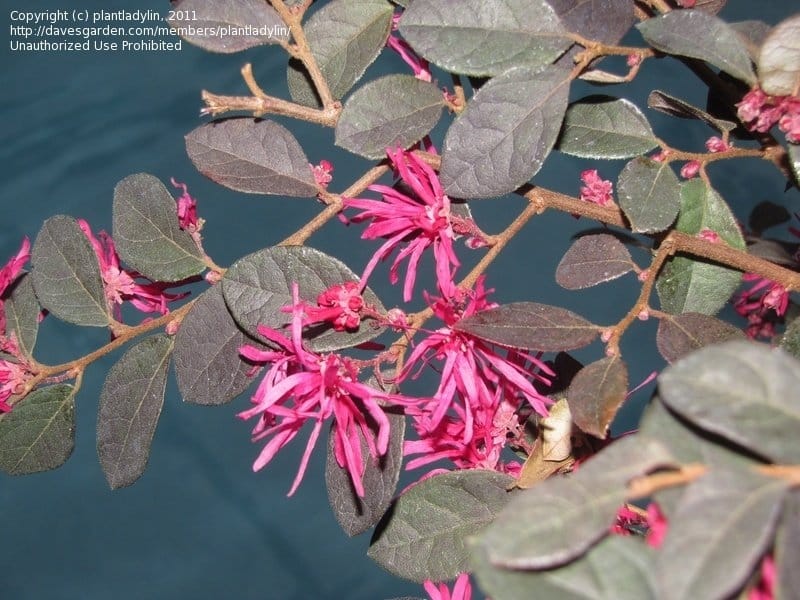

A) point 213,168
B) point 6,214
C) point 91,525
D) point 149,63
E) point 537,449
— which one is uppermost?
point 213,168

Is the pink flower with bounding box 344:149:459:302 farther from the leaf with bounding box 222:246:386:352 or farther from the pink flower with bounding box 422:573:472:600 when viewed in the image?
the pink flower with bounding box 422:573:472:600

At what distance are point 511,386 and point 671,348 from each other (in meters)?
0.08

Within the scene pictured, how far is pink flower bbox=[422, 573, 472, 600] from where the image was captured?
1.42 ft

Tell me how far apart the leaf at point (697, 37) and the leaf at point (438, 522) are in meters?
0.20

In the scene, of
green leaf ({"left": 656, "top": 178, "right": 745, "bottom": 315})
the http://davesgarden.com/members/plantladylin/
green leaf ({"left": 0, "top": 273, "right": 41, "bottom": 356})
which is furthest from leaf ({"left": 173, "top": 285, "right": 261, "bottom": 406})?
green leaf ({"left": 656, "top": 178, "right": 745, "bottom": 315})

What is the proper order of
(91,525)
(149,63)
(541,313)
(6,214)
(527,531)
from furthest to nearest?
(149,63) → (6,214) → (91,525) → (541,313) → (527,531)

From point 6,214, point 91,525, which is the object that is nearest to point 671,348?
point 91,525

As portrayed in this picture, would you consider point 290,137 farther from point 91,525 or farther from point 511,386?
point 91,525

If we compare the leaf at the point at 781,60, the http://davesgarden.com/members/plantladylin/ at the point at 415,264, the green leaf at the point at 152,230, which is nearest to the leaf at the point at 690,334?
the http://davesgarden.com/members/plantladylin/ at the point at 415,264

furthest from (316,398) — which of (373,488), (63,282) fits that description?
(63,282)

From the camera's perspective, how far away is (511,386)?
1.46ft

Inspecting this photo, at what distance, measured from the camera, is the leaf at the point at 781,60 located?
0.36 metres

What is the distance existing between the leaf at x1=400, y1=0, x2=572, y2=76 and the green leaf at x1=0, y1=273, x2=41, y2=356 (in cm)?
25

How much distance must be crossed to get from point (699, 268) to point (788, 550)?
0.28m
